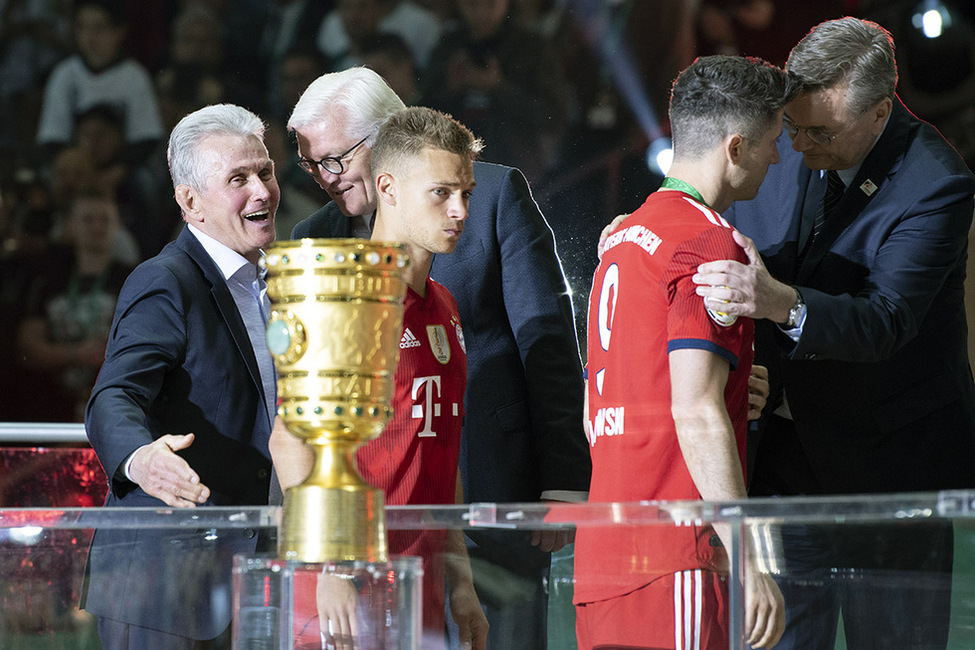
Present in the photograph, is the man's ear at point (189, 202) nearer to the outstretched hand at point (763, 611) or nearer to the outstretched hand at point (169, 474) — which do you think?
the outstretched hand at point (169, 474)

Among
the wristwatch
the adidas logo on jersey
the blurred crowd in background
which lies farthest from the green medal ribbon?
Result: the blurred crowd in background

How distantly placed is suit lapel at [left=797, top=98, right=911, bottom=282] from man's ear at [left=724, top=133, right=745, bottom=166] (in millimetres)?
474

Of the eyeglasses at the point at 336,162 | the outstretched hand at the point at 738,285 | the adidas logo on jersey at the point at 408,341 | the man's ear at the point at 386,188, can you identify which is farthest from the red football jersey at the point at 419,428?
the eyeglasses at the point at 336,162

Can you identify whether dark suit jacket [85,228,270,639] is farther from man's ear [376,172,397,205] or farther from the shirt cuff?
the shirt cuff

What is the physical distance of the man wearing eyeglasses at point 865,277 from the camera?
195 centimetres

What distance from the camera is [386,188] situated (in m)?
1.82

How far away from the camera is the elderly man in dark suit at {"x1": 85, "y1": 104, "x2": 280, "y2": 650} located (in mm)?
1331

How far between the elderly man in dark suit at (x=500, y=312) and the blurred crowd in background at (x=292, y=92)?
3.71ft

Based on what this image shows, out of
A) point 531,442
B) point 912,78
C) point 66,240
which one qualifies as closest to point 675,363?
point 531,442

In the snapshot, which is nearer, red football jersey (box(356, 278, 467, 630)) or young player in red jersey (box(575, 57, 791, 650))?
young player in red jersey (box(575, 57, 791, 650))

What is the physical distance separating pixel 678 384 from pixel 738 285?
15 cm

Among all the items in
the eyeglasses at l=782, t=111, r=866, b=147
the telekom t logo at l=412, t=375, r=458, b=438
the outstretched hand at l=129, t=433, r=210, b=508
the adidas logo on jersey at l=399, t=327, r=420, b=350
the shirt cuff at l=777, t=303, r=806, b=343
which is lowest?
the outstretched hand at l=129, t=433, r=210, b=508

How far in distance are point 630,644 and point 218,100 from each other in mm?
2604

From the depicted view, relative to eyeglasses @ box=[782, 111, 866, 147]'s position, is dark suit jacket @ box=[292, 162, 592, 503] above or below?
below
